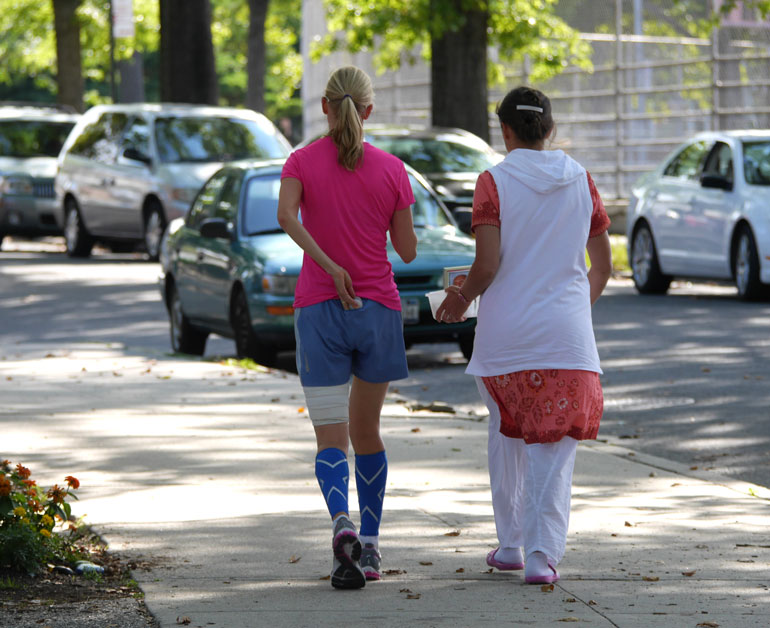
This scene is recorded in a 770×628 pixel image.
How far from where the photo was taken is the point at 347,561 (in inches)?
219

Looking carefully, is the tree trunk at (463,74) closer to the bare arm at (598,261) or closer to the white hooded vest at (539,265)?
the bare arm at (598,261)

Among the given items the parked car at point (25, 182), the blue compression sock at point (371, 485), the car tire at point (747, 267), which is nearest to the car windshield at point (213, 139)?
the parked car at point (25, 182)

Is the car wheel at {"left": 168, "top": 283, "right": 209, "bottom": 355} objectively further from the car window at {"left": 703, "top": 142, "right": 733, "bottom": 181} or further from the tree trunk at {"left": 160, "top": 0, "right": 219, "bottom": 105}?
the tree trunk at {"left": 160, "top": 0, "right": 219, "bottom": 105}

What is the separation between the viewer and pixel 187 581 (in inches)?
224

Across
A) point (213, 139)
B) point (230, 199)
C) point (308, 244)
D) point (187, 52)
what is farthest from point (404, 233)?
point (187, 52)

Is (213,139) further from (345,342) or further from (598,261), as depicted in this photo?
(345,342)

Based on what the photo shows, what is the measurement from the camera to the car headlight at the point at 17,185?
25.7 meters

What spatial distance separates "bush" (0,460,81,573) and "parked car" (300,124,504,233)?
11.7 metres

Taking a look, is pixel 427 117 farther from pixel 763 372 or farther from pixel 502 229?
pixel 502 229

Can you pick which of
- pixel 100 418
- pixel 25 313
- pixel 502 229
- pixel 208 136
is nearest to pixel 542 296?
pixel 502 229

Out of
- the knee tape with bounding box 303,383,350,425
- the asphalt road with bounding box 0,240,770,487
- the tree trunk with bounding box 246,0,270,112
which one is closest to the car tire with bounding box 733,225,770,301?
the asphalt road with bounding box 0,240,770,487

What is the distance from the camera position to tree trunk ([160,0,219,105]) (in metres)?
25.9

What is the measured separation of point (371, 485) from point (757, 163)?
11.6 meters

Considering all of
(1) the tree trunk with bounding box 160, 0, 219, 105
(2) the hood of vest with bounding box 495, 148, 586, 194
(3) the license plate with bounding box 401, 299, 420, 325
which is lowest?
(3) the license plate with bounding box 401, 299, 420, 325
